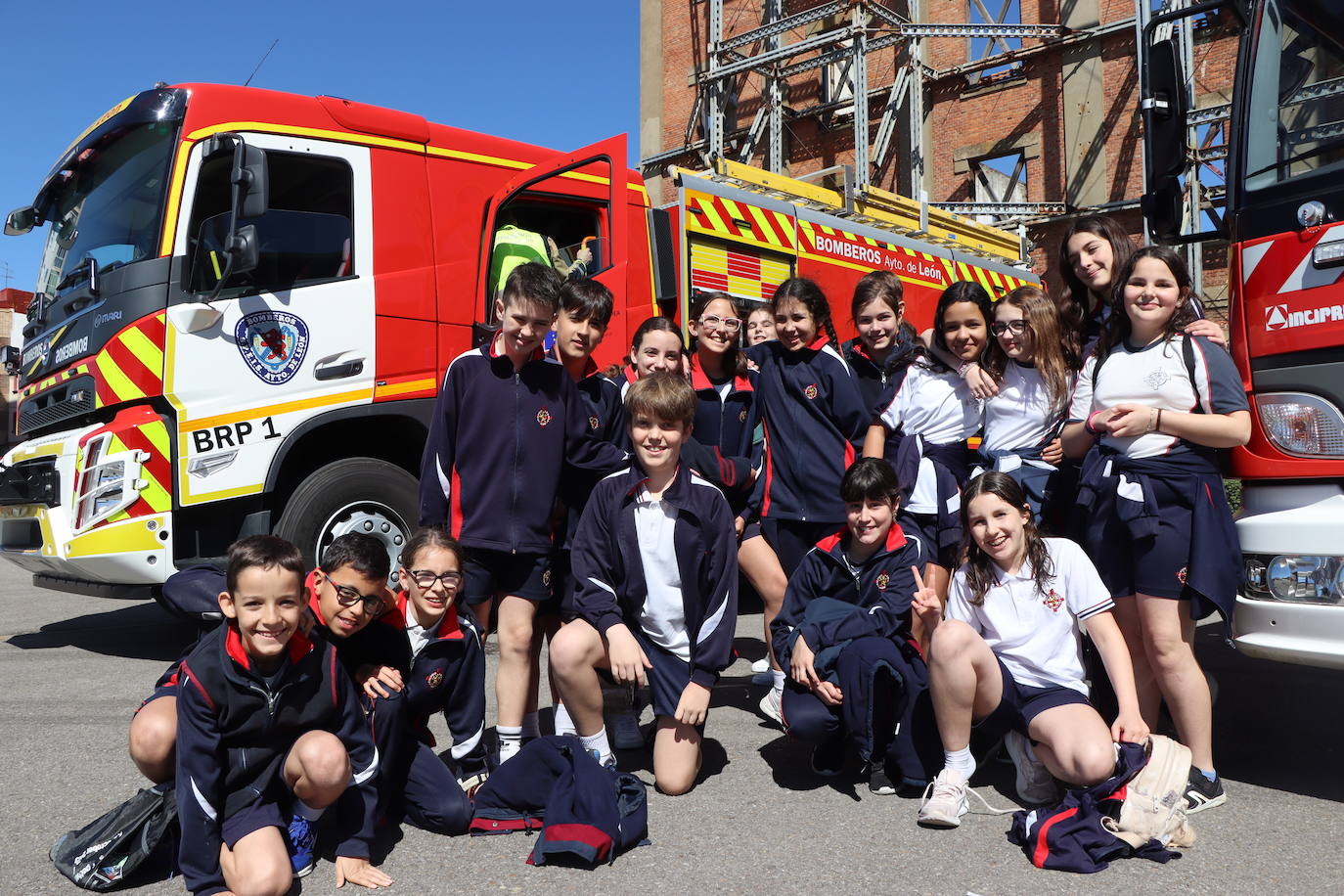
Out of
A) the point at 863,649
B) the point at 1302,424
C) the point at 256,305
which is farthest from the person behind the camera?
the point at 256,305

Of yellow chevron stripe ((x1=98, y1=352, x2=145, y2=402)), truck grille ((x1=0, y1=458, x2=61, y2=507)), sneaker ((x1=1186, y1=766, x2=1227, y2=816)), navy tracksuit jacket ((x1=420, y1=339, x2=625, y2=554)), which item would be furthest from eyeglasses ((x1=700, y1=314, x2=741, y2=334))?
truck grille ((x1=0, y1=458, x2=61, y2=507))

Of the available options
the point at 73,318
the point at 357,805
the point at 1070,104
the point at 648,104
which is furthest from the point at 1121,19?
the point at 357,805

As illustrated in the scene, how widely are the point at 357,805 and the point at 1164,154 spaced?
3.42 meters

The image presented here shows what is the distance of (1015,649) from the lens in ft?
10.3

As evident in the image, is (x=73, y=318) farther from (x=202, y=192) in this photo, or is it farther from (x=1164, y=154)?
(x=1164, y=154)

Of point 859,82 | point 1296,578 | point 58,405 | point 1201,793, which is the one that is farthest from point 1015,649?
point 859,82

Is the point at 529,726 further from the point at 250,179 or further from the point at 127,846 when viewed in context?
the point at 250,179

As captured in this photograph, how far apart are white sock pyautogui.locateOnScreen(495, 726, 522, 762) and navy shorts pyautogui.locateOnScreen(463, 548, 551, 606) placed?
0.46 m

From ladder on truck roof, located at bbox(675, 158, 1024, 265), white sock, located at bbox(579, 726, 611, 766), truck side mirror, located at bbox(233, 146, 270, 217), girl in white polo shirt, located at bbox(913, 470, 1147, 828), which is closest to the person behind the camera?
girl in white polo shirt, located at bbox(913, 470, 1147, 828)

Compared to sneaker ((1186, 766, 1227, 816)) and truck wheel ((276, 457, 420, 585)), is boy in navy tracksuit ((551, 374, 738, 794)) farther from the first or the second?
truck wheel ((276, 457, 420, 585))

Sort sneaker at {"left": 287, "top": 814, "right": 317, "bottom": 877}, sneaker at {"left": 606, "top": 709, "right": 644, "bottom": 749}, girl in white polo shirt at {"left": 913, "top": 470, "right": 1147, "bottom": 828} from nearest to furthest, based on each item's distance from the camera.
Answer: sneaker at {"left": 287, "top": 814, "right": 317, "bottom": 877} → girl in white polo shirt at {"left": 913, "top": 470, "right": 1147, "bottom": 828} → sneaker at {"left": 606, "top": 709, "right": 644, "bottom": 749}

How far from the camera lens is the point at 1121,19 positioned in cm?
1647

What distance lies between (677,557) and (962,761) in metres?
1.12

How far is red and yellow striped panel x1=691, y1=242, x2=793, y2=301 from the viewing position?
20.5 feet
